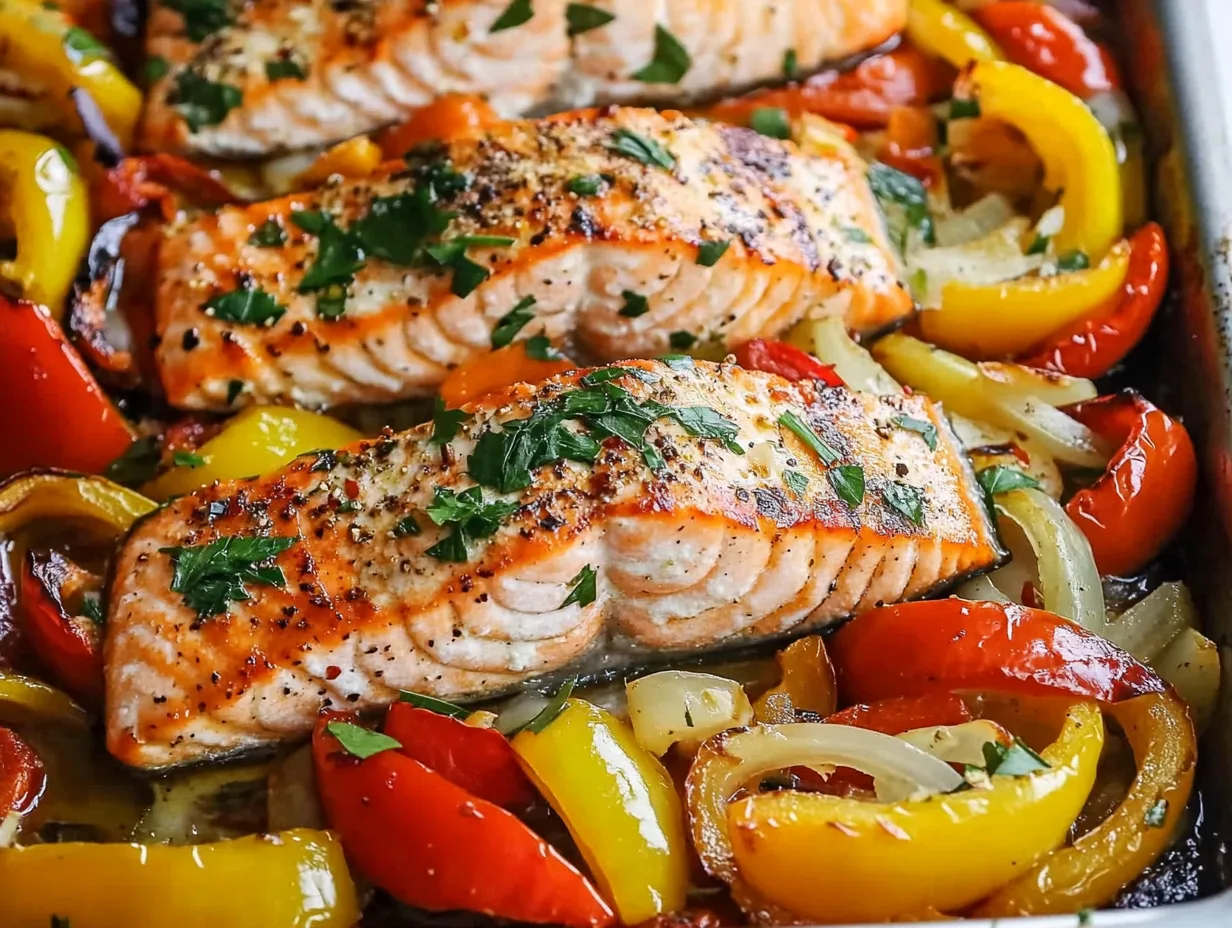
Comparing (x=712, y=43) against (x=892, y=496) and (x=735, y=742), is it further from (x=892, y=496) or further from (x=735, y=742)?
(x=735, y=742)

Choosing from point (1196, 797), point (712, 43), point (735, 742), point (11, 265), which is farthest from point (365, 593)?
point (712, 43)

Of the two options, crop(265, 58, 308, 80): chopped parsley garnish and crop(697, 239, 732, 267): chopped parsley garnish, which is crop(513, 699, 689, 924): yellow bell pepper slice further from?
crop(265, 58, 308, 80): chopped parsley garnish

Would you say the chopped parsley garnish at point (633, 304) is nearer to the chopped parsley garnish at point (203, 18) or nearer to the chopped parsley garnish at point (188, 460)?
the chopped parsley garnish at point (188, 460)

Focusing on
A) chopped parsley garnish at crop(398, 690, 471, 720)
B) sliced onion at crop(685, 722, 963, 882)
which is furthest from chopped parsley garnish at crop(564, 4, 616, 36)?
sliced onion at crop(685, 722, 963, 882)

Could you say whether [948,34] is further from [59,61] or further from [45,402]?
[45,402]

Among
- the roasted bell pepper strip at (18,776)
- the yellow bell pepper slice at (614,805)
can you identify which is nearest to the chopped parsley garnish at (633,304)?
the yellow bell pepper slice at (614,805)
